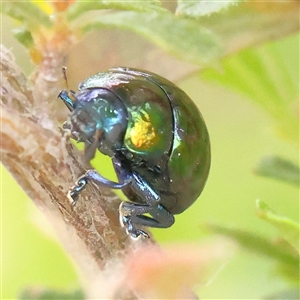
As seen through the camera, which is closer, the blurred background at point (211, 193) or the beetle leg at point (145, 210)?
the beetle leg at point (145, 210)

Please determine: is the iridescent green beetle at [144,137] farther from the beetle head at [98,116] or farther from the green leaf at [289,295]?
the green leaf at [289,295]

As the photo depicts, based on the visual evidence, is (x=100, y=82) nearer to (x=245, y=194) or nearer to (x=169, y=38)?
(x=169, y=38)

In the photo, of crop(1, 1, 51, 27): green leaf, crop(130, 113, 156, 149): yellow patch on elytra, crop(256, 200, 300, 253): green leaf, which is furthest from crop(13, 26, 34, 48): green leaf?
crop(256, 200, 300, 253): green leaf

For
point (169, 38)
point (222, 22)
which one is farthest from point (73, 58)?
point (169, 38)

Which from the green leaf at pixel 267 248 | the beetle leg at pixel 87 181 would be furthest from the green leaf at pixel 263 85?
the beetle leg at pixel 87 181

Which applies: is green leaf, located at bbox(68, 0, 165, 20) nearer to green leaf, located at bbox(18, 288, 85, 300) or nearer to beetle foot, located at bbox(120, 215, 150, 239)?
beetle foot, located at bbox(120, 215, 150, 239)

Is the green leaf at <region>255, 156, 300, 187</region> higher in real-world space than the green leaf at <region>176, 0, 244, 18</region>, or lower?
lower
